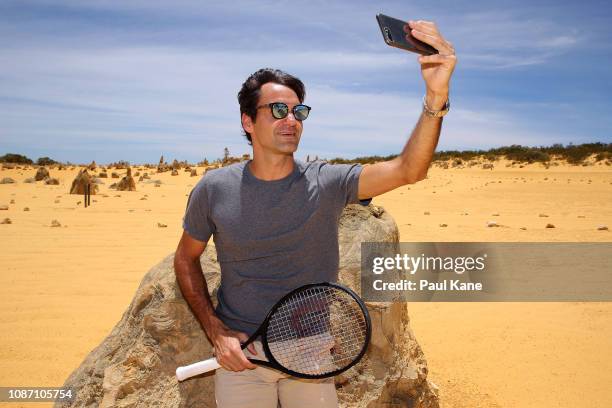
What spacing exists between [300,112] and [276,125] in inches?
4.6

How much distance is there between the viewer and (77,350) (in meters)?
5.28

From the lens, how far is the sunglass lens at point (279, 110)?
7.97 ft

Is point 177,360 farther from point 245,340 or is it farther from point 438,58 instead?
point 438,58

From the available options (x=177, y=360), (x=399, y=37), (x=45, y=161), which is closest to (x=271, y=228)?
(x=399, y=37)

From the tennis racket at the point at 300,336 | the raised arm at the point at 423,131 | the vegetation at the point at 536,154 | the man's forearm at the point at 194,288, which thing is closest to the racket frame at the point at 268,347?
the tennis racket at the point at 300,336

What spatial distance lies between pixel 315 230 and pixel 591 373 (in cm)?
360

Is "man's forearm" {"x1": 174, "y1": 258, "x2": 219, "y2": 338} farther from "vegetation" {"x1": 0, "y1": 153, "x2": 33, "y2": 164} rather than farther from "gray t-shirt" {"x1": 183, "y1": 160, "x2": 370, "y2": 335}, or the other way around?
"vegetation" {"x1": 0, "y1": 153, "x2": 33, "y2": 164}

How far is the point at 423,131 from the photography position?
217 centimetres

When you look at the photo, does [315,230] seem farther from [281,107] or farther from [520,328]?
[520,328]

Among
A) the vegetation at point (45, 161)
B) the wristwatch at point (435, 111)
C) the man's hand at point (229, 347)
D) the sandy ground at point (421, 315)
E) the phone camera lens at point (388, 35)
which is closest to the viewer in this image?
the phone camera lens at point (388, 35)

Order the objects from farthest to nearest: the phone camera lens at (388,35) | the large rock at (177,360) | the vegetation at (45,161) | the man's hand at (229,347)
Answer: the vegetation at (45,161) → the large rock at (177,360) → the man's hand at (229,347) → the phone camera lens at (388,35)

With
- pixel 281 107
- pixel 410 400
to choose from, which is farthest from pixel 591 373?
pixel 281 107

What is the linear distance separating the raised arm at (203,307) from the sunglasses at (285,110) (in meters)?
0.66

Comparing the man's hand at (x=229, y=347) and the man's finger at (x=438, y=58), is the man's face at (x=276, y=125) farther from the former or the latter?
the man's hand at (x=229, y=347)
